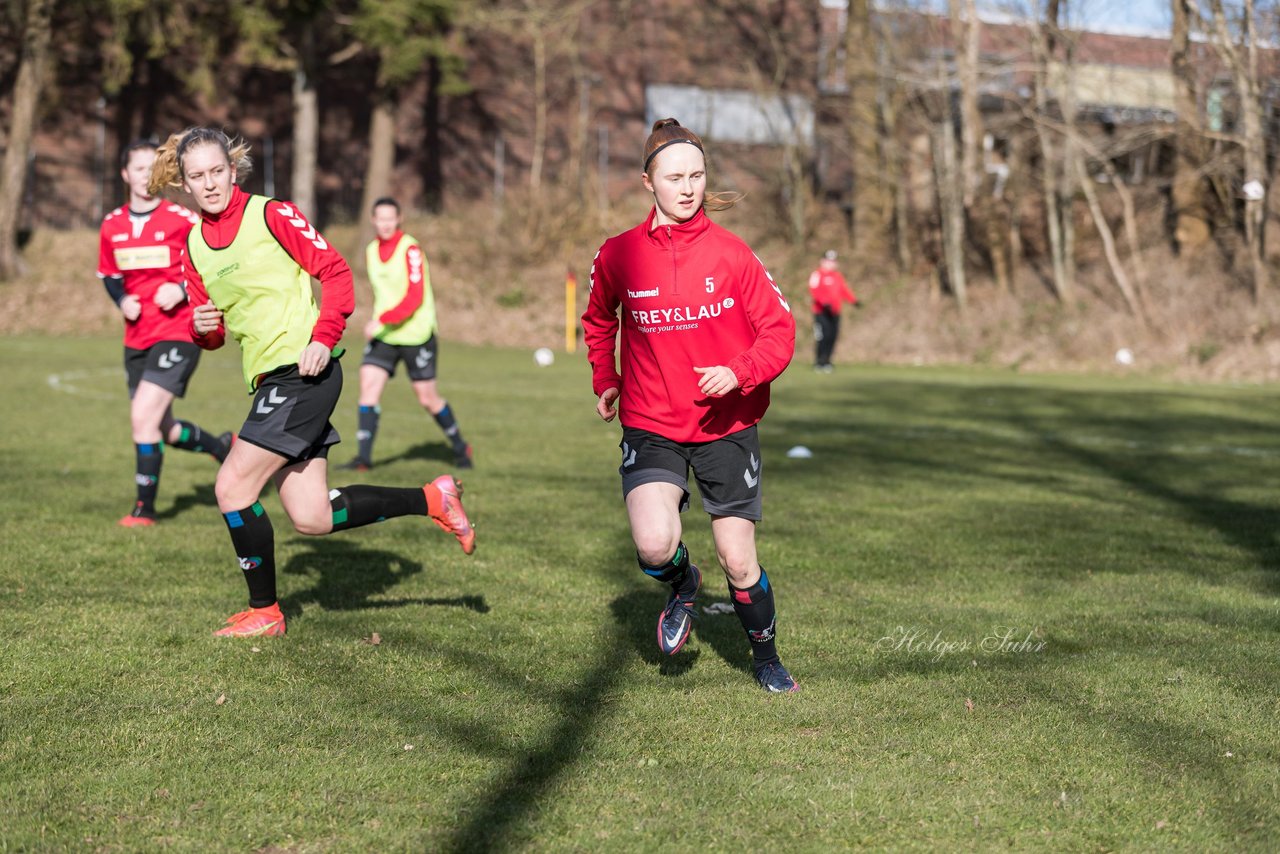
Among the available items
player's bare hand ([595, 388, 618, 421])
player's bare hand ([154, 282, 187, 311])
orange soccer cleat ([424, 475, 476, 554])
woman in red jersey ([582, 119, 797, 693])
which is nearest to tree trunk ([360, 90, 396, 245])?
player's bare hand ([154, 282, 187, 311])

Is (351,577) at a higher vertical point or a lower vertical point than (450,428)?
lower

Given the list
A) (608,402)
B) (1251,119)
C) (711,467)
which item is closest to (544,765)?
(711,467)

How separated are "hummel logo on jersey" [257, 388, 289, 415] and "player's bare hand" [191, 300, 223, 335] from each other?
14.1 inches

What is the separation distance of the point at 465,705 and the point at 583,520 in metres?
3.94

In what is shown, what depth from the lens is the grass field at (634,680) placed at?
3.77 metres

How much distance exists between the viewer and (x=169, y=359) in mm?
8266

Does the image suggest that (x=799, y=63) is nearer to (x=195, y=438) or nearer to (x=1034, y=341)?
(x=1034, y=341)

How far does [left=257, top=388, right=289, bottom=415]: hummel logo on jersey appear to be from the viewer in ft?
18.2

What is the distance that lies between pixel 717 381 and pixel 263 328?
7.12 ft

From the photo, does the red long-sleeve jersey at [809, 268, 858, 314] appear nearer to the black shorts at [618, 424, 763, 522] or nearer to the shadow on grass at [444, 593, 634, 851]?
the shadow on grass at [444, 593, 634, 851]

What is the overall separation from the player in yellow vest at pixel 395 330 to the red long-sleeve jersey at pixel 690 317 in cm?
595

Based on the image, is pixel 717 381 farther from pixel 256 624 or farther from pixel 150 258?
pixel 150 258

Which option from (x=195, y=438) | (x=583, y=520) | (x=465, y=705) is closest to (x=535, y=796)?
(x=465, y=705)

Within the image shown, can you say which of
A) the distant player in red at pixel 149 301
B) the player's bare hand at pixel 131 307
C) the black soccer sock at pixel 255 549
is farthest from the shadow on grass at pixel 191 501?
the black soccer sock at pixel 255 549
